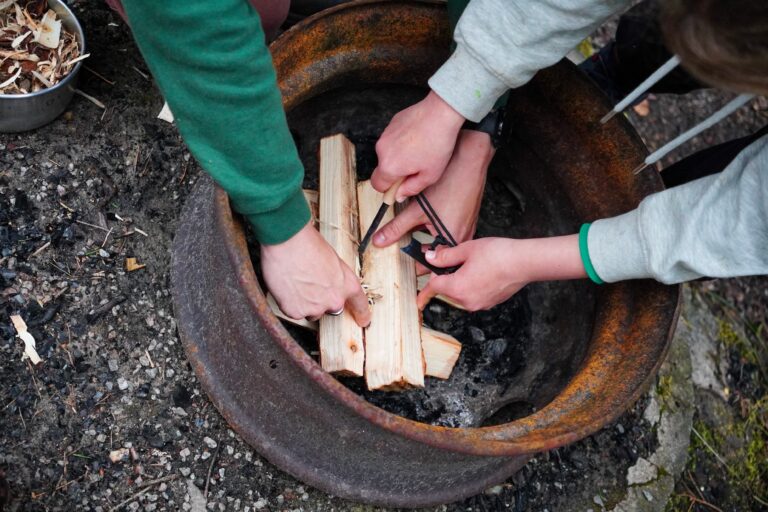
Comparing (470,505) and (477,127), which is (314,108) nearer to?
(477,127)

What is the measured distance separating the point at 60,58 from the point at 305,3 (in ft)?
2.33

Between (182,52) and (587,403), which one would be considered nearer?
(182,52)

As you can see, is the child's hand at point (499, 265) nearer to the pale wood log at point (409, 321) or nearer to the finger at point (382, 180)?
the pale wood log at point (409, 321)

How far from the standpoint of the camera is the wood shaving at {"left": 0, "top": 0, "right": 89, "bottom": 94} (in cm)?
164

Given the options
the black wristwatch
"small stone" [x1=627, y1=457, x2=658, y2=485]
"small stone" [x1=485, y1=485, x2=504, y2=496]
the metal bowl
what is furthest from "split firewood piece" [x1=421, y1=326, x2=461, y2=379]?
the metal bowl

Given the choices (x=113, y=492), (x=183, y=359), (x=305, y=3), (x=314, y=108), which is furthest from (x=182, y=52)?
(x=305, y=3)

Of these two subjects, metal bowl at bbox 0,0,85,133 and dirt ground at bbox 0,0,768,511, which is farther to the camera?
metal bowl at bbox 0,0,85,133

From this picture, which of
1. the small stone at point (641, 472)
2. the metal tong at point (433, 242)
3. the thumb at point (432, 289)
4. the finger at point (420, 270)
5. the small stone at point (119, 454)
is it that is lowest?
the small stone at point (641, 472)

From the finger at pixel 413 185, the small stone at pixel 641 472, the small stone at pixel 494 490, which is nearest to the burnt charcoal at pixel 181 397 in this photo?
the finger at pixel 413 185

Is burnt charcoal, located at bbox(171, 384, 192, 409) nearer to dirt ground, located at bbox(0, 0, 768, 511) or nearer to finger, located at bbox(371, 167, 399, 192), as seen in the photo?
dirt ground, located at bbox(0, 0, 768, 511)

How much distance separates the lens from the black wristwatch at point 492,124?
5.16 feet

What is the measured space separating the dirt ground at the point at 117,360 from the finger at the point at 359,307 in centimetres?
42

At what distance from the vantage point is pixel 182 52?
3.06 feet

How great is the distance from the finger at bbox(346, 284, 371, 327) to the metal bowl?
0.88 metres
